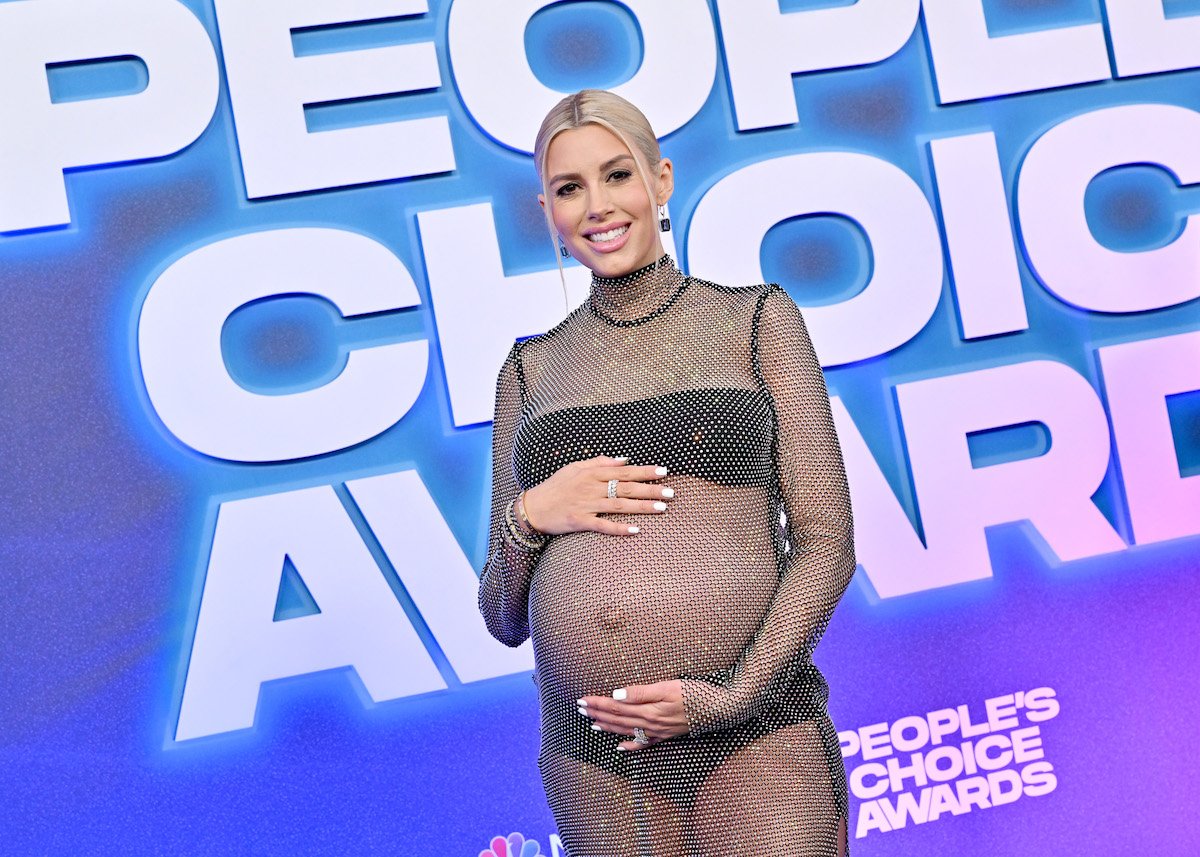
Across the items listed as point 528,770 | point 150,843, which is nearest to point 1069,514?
point 528,770

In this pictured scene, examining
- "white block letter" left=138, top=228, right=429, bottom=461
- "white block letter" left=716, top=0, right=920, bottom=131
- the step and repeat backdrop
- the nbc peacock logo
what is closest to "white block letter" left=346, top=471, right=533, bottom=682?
the step and repeat backdrop

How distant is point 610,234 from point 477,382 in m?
1.42

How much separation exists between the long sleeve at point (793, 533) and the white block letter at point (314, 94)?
5.43 feet

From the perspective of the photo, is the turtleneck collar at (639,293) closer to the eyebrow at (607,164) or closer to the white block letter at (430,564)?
the eyebrow at (607,164)

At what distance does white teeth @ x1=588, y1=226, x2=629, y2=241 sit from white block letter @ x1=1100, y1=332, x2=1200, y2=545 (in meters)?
2.07

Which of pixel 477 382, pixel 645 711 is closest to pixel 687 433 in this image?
pixel 645 711

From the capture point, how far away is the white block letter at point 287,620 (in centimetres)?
315

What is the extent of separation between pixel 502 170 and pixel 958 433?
4.30 ft

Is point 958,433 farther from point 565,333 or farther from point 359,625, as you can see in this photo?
point 565,333

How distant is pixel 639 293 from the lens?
1.95m

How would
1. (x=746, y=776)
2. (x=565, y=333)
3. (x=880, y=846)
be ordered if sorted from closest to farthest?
(x=746, y=776)
(x=565, y=333)
(x=880, y=846)

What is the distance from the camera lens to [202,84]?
3260 mm

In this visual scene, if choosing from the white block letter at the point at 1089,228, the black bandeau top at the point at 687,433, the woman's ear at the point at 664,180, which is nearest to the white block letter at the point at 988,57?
Answer: the white block letter at the point at 1089,228

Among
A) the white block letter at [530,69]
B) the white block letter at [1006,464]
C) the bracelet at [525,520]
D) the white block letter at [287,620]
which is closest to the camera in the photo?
the bracelet at [525,520]
